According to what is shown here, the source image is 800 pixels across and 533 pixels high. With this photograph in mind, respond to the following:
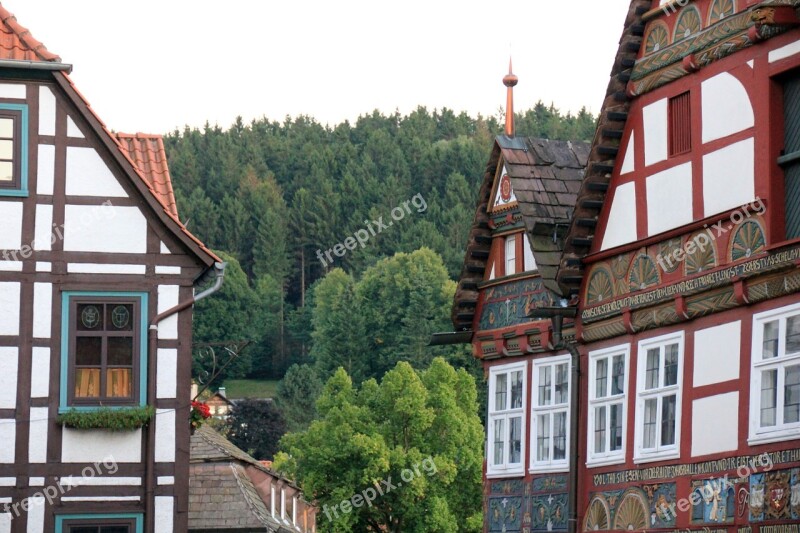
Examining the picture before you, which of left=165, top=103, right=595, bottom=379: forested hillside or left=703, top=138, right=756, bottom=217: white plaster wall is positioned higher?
left=165, top=103, right=595, bottom=379: forested hillside

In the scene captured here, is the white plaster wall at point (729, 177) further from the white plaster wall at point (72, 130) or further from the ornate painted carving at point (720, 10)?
the white plaster wall at point (72, 130)

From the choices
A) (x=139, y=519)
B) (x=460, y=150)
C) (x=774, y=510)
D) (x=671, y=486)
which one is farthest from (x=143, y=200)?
(x=460, y=150)

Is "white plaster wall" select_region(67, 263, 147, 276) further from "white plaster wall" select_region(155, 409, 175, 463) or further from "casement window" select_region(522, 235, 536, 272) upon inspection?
"casement window" select_region(522, 235, 536, 272)

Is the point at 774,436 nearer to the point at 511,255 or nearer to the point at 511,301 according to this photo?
the point at 511,301

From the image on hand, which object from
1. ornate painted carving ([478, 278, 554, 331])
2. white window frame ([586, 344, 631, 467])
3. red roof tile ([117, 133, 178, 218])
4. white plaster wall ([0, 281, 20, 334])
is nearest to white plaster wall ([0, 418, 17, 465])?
white plaster wall ([0, 281, 20, 334])

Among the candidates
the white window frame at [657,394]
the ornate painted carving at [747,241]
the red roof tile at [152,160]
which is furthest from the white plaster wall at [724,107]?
the red roof tile at [152,160]

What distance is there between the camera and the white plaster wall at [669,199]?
24828 mm

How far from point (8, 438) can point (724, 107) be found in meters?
11.9

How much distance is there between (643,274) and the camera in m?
25.8

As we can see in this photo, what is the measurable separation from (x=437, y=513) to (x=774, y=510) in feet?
167
